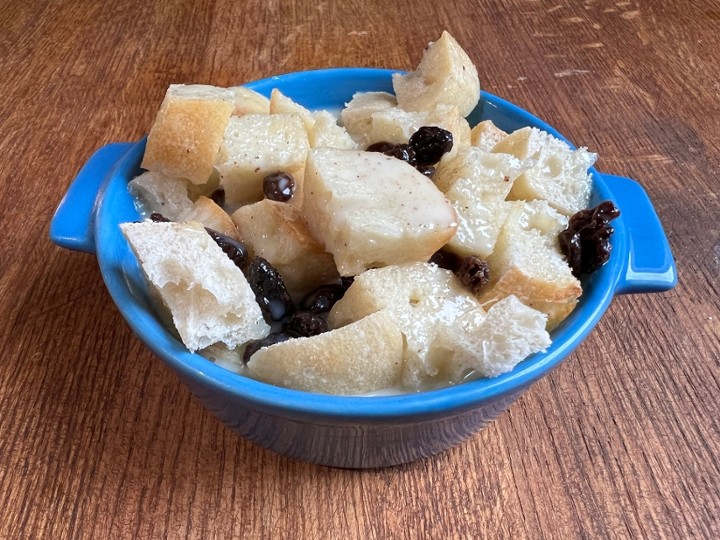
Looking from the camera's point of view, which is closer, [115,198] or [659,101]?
[115,198]

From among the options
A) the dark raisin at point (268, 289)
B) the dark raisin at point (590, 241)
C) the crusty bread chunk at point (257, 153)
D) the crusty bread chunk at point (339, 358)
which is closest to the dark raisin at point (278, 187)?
the crusty bread chunk at point (257, 153)

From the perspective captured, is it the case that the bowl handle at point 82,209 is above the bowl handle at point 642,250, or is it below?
below

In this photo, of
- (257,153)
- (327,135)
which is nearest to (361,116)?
(327,135)

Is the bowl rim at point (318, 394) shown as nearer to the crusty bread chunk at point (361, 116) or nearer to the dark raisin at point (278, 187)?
the dark raisin at point (278, 187)

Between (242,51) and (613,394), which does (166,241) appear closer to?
(613,394)

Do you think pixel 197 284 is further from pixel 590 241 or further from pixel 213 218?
pixel 590 241

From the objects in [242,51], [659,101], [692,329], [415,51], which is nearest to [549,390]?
[692,329]

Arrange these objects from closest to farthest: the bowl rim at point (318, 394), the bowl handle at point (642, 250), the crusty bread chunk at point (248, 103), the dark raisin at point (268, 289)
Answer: the bowl rim at point (318, 394), the dark raisin at point (268, 289), the bowl handle at point (642, 250), the crusty bread chunk at point (248, 103)
